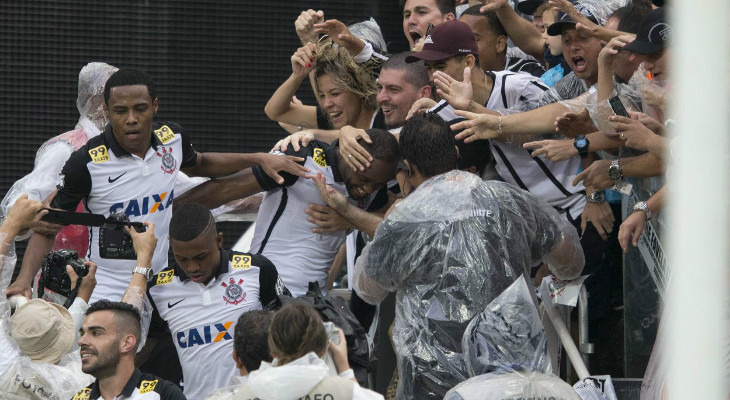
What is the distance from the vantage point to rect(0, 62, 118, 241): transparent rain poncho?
4.91 m

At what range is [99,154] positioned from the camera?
453 cm

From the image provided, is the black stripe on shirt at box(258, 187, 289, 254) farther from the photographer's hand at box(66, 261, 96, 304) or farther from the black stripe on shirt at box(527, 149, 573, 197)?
the black stripe on shirt at box(527, 149, 573, 197)

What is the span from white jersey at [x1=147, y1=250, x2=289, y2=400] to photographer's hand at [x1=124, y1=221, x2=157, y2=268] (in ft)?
0.38

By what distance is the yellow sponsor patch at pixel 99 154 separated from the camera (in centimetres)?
451

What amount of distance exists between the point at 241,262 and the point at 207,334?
31 centimetres

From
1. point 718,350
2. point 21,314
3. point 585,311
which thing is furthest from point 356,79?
point 718,350

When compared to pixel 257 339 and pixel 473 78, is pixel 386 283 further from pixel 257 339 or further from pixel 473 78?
pixel 473 78

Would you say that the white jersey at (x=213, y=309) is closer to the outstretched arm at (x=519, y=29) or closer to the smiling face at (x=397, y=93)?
the smiling face at (x=397, y=93)

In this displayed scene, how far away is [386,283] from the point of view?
3730 millimetres

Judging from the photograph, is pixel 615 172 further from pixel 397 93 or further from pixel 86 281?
pixel 86 281

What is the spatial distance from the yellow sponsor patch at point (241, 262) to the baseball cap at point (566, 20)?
5.42ft

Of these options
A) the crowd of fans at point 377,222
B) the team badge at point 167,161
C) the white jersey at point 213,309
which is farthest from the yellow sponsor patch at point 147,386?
the team badge at point 167,161

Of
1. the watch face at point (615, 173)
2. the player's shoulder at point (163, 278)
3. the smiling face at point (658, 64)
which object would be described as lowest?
the player's shoulder at point (163, 278)

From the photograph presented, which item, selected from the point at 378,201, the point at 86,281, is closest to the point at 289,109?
the point at 378,201
